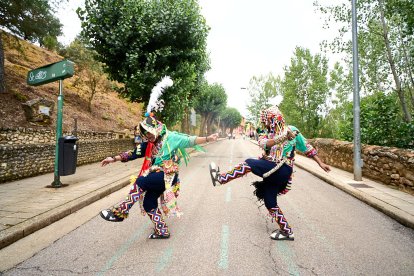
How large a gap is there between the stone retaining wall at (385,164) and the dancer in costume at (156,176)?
6308 millimetres

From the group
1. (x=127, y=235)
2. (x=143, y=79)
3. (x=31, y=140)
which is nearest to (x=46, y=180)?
(x=31, y=140)

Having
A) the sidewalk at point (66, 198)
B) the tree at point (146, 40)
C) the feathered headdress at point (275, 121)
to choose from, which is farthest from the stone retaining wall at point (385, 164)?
the tree at point (146, 40)

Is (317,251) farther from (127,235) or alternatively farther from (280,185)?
(127,235)

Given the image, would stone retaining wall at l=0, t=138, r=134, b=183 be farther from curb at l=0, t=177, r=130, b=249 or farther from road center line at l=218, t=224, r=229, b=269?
road center line at l=218, t=224, r=229, b=269

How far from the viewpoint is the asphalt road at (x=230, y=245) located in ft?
10.3

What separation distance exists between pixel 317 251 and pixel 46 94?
19.7m

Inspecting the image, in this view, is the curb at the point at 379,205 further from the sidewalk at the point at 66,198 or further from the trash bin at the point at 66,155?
the trash bin at the point at 66,155

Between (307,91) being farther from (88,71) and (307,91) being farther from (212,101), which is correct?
(212,101)

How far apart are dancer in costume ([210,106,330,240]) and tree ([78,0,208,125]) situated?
10.1m

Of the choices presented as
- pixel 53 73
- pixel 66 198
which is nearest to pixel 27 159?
pixel 53 73

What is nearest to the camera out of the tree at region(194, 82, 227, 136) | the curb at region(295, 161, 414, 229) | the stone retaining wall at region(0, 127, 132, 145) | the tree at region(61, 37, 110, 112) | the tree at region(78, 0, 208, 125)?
the curb at region(295, 161, 414, 229)

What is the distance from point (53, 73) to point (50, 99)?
12508 millimetres

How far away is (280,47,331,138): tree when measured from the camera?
69.6ft

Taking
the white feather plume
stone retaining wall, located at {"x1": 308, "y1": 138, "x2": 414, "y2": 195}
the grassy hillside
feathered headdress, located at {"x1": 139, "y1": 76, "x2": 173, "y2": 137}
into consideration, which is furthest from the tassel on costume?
the grassy hillside
